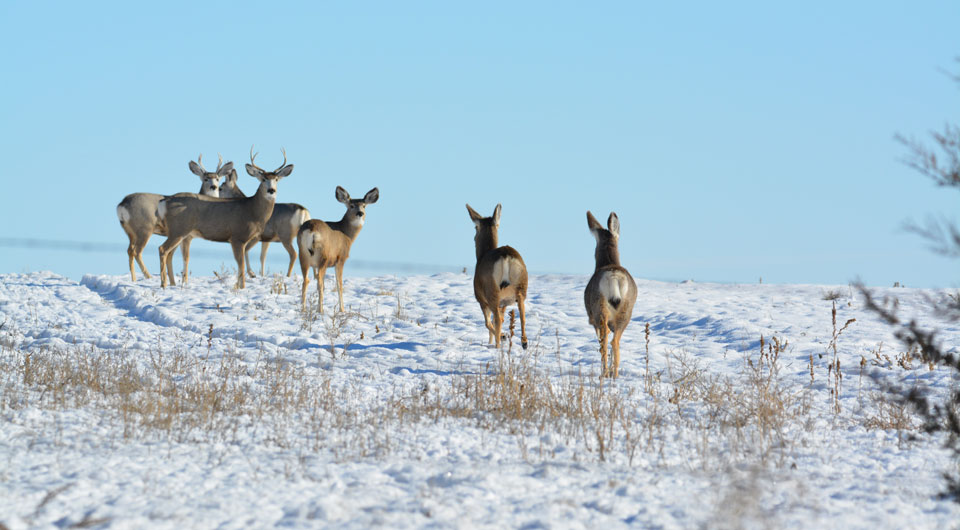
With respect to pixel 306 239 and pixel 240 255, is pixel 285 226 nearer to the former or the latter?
pixel 240 255

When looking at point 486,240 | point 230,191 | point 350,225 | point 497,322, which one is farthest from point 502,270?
point 230,191

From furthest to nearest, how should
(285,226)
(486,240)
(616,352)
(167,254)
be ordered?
(285,226) → (167,254) → (486,240) → (616,352)

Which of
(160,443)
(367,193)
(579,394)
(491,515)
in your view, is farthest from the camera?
(367,193)

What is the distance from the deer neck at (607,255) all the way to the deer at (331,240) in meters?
5.16

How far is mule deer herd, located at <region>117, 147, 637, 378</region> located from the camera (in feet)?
32.7

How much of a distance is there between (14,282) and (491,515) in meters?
17.3

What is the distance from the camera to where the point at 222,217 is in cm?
1844

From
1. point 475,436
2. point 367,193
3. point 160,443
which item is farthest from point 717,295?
point 160,443

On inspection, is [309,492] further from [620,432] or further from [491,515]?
[620,432]

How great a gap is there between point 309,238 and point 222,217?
4.60 m

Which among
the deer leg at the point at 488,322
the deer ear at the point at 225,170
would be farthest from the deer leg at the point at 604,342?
the deer ear at the point at 225,170

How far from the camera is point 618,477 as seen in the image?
Answer: 18.5 ft

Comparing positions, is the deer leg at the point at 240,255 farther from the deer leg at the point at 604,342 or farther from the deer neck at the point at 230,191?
the deer leg at the point at 604,342

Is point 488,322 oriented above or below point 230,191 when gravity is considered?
below
